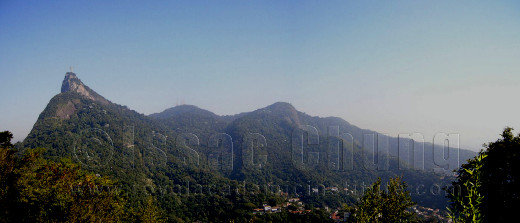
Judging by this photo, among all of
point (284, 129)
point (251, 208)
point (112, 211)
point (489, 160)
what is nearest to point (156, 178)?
point (251, 208)

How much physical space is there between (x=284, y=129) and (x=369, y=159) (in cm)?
7333

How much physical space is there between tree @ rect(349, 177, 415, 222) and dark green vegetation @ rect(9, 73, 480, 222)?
137ft

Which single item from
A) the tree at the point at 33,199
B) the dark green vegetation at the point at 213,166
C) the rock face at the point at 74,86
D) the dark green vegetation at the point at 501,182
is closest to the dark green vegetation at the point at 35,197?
the tree at the point at 33,199

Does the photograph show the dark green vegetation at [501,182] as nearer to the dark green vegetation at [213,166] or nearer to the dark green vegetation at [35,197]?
the dark green vegetation at [35,197]

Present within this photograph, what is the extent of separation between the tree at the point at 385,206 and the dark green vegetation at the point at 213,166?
41.6 m

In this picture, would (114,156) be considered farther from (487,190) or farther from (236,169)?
(487,190)

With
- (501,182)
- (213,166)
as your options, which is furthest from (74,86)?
(501,182)

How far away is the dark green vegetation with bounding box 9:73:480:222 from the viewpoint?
6009 cm

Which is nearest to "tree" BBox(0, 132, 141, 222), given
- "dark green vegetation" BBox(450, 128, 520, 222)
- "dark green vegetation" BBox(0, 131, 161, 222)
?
"dark green vegetation" BBox(0, 131, 161, 222)

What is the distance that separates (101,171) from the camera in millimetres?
61031

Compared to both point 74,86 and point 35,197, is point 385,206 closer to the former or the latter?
point 35,197

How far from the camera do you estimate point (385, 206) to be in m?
7.64

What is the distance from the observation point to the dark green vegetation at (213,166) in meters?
60.1

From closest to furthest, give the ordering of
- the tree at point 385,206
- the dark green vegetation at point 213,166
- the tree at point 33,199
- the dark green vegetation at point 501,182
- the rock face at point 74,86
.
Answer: the tree at point 385,206 < the dark green vegetation at point 501,182 < the tree at point 33,199 < the dark green vegetation at point 213,166 < the rock face at point 74,86
